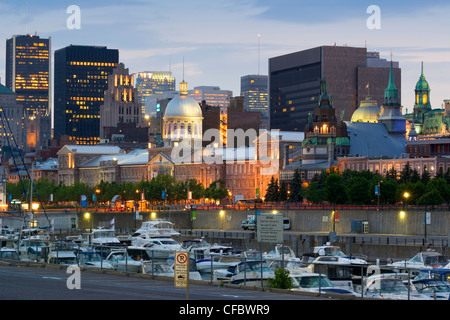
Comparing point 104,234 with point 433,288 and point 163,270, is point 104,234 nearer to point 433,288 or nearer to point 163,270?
point 163,270

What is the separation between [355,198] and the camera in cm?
12650

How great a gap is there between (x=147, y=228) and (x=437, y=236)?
26.2 meters

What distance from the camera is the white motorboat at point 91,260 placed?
174 feet

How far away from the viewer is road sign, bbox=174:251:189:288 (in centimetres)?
3234

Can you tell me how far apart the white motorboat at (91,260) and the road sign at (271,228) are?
41.4ft

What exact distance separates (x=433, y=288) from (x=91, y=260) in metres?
19.9

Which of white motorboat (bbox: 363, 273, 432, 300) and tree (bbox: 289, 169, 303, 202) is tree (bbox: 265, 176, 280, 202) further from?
white motorboat (bbox: 363, 273, 432, 300)

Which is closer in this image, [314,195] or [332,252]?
[332,252]

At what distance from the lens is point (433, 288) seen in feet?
140

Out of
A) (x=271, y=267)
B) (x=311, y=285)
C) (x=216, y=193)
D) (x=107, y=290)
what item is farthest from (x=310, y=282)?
(x=216, y=193)

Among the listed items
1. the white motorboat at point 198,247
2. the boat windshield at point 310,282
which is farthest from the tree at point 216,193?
the boat windshield at point 310,282

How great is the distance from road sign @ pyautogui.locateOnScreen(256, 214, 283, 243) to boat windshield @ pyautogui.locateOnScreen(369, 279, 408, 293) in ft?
13.4

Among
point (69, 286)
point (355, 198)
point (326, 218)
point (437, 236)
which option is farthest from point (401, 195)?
point (69, 286)
